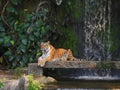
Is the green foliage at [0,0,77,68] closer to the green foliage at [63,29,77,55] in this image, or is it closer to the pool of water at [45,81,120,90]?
the green foliage at [63,29,77,55]

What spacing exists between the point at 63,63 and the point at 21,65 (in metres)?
1.71

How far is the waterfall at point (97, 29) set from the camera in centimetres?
1195

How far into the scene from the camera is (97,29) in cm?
1198

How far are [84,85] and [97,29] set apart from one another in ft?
9.61

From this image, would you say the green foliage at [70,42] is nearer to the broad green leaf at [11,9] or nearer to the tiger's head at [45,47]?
the broad green leaf at [11,9]

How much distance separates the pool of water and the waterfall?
1.99m

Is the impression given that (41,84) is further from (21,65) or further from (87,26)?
(87,26)

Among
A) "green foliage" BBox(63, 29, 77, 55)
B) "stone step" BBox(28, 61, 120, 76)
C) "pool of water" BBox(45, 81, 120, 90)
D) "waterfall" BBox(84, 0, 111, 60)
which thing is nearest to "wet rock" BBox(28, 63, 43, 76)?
"stone step" BBox(28, 61, 120, 76)

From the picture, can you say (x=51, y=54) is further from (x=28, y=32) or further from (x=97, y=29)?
(x=97, y=29)

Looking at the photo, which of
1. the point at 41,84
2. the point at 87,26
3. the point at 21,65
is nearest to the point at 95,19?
the point at 87,26

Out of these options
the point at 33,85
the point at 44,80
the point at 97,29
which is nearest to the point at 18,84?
the point at 33,85

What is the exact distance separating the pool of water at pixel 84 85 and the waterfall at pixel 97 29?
1.99m

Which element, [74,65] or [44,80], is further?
[74,65]

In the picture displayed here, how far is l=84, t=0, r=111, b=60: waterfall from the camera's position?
1195cm
